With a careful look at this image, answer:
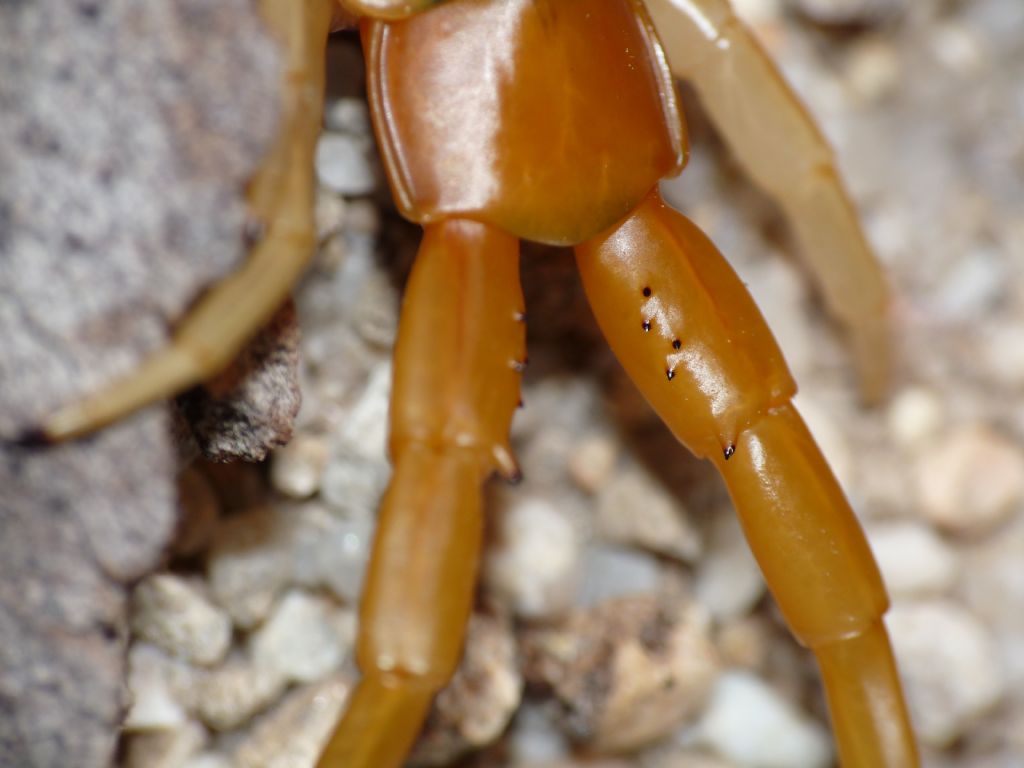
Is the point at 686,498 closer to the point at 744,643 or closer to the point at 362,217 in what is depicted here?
the point at 744,643

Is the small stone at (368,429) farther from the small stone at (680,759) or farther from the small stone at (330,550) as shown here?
the small stone at (680,759)

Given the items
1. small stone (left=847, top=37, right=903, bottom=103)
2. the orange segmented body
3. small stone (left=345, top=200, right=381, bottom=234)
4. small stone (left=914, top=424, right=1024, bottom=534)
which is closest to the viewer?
the orange segmented body

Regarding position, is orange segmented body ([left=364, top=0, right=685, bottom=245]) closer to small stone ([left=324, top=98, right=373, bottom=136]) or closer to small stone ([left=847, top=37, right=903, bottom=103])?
small stone ([left=324, top=98, right=373, bottom=136])

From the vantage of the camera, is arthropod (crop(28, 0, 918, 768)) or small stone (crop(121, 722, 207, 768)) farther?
small stone (crop(121, 722, 207, 768))

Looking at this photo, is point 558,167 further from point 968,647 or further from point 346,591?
point 968,647

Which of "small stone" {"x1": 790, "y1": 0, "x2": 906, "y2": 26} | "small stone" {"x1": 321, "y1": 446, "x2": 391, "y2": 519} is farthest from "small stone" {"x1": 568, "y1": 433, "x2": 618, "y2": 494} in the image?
"small stone" {"x1": 790, "y1": 0, "x2": 906, "y2": 26}

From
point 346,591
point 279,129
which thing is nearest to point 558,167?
point 279,129

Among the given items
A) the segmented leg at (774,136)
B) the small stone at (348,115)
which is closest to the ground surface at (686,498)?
the small stone at (348,115)
